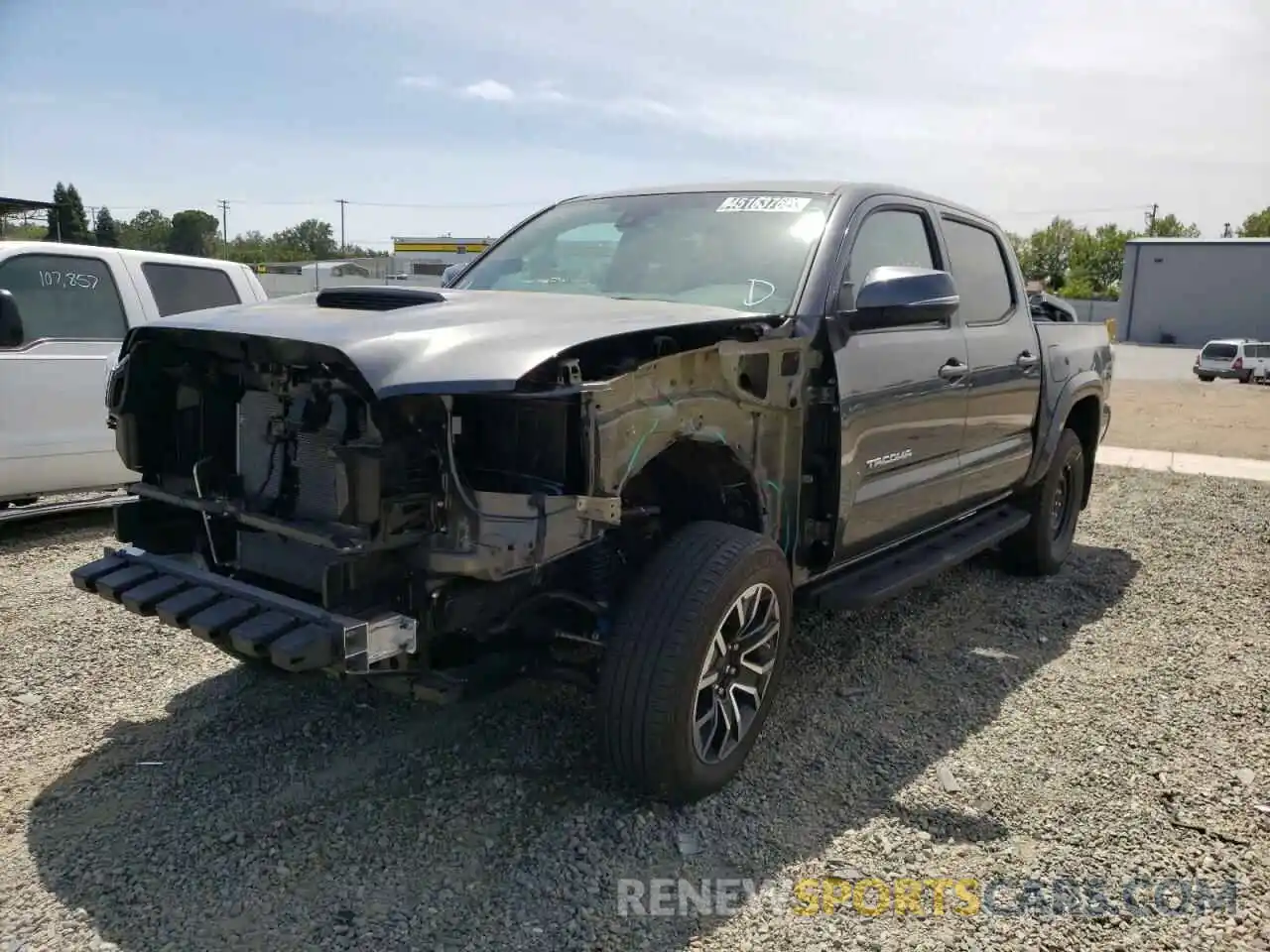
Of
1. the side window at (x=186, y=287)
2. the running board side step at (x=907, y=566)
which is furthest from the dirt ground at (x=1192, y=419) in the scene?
the side window at (x=186, y=287)

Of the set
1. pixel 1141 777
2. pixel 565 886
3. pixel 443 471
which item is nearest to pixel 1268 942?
pixel 1141 777

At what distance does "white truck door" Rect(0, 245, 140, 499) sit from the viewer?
606 centimetres

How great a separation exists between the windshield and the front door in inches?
9.6

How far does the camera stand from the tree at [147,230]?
172 feet

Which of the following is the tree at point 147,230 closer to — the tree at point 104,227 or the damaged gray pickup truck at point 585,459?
the tree at point 104,227

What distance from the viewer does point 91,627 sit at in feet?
15.3

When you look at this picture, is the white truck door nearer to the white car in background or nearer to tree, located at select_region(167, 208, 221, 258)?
the white car in background

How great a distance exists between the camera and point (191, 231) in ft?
167

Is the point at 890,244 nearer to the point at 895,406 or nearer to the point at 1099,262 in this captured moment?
the point at 895,406

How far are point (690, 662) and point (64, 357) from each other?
5004mm

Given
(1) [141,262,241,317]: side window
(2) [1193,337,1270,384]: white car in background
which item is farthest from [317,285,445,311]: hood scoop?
(2) [1193,337,1270,384]: white car in background

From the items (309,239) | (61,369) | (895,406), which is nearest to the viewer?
(895,406)

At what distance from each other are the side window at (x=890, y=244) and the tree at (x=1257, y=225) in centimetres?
9657

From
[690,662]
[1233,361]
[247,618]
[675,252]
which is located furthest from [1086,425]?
[1233,361]
